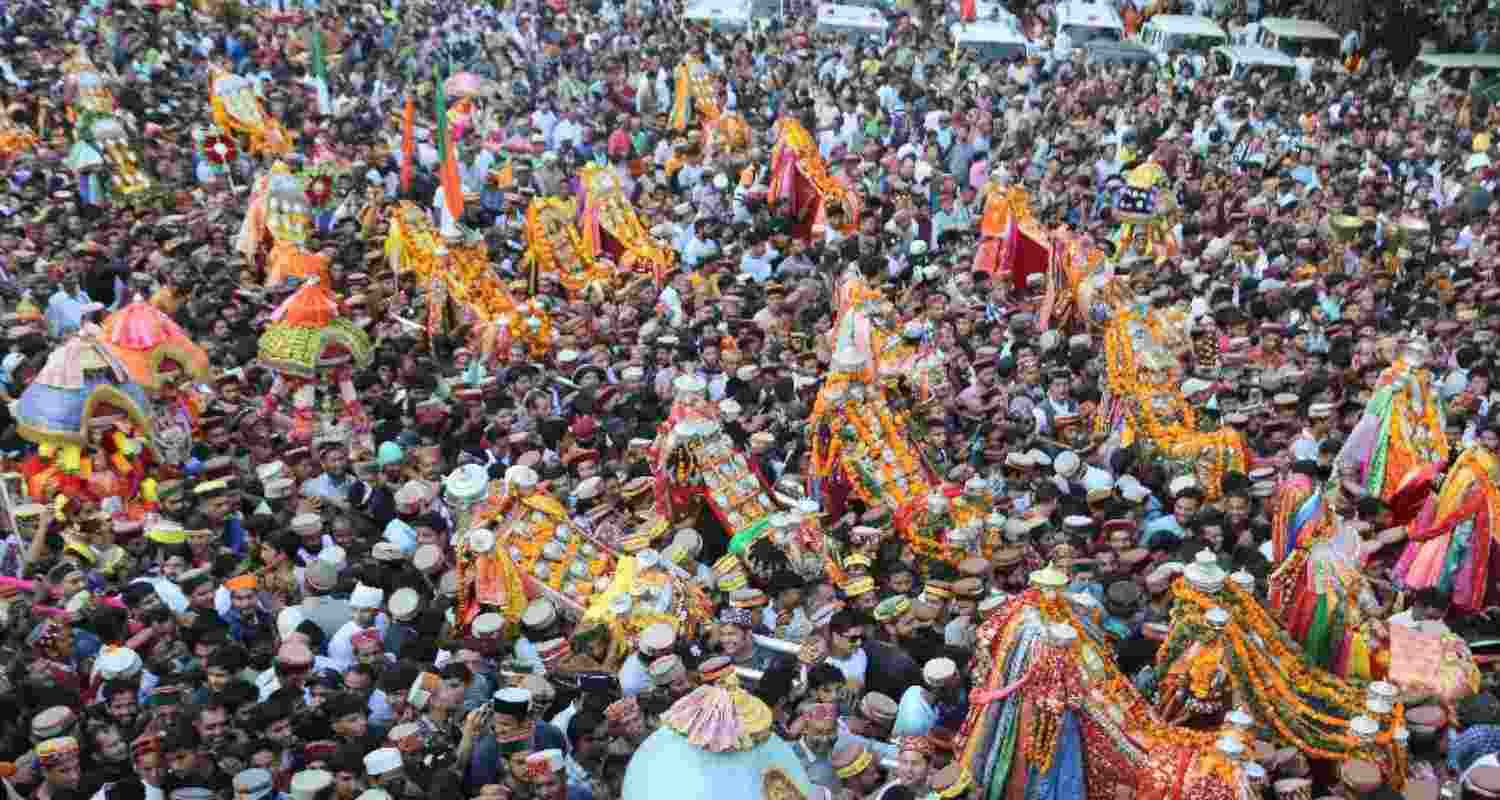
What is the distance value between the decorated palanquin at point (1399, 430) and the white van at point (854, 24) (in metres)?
12.8

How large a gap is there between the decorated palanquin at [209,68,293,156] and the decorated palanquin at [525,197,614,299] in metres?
3.80

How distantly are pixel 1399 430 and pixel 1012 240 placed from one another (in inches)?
158

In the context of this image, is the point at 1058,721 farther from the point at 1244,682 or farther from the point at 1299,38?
the point at 1299,38

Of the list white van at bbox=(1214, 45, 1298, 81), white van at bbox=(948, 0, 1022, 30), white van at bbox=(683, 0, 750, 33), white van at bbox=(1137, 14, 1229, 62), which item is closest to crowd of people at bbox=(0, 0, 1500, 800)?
white van at bbox=(1214, 45, 1298, 81)

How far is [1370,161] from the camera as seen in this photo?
568 inches

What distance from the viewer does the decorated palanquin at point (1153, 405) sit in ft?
25.9

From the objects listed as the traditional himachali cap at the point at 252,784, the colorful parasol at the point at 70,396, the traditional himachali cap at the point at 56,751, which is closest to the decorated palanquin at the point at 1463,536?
the traditional himachali cap at the point at 252,784

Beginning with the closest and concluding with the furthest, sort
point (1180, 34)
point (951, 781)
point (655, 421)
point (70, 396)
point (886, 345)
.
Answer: point (951, 781) → point (70, 396) → point (655, 421) → point (886, 345) → point (1180, 34)

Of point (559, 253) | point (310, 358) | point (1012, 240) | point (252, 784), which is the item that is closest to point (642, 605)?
point (252, 784)

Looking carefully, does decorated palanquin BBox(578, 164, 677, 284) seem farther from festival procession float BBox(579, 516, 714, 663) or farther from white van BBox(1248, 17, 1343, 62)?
white van BBox(1248, 17, 1343, 62)

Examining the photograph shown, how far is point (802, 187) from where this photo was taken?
13.1m

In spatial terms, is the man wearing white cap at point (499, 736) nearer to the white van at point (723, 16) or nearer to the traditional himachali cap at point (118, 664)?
the traditional himachali cap at point (118, 664)

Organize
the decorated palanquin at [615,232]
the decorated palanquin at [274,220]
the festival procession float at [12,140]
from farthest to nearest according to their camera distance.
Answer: the festival procession float at [12,140]
the decorated palanquin at [615,232]
the decorated palanquin at [274,220]

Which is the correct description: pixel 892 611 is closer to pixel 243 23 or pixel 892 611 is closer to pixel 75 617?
pixel 75 617
